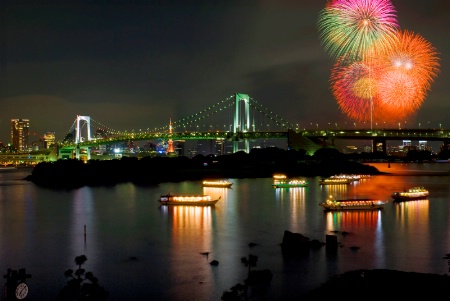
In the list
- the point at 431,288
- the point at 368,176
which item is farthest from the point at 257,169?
the point at 431,288

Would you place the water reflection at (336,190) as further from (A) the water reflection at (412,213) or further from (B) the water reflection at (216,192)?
(B) the water reflection at (216,192)

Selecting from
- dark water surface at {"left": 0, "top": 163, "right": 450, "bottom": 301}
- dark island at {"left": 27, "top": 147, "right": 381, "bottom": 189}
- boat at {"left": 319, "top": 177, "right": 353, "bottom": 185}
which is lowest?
dark water surface at {"left": 0, "top": 163, "right": 450, "bottom": 301}

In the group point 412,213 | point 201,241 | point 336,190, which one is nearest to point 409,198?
point 412,213

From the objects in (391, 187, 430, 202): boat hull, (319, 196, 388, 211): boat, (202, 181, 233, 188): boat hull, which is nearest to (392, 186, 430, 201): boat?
(391, 187, 430, 202): boat hull

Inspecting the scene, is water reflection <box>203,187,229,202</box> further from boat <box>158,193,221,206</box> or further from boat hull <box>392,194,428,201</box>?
boat hull <box>392,194,428,201</box>

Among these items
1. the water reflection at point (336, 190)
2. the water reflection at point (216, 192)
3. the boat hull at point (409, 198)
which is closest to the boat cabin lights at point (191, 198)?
the water reflection at point (216, 192)

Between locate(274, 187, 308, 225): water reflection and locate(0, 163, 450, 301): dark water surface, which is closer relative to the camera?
locate(0, 163, 450, 301): dark water surface

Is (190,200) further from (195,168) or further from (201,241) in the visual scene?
(195,168)
